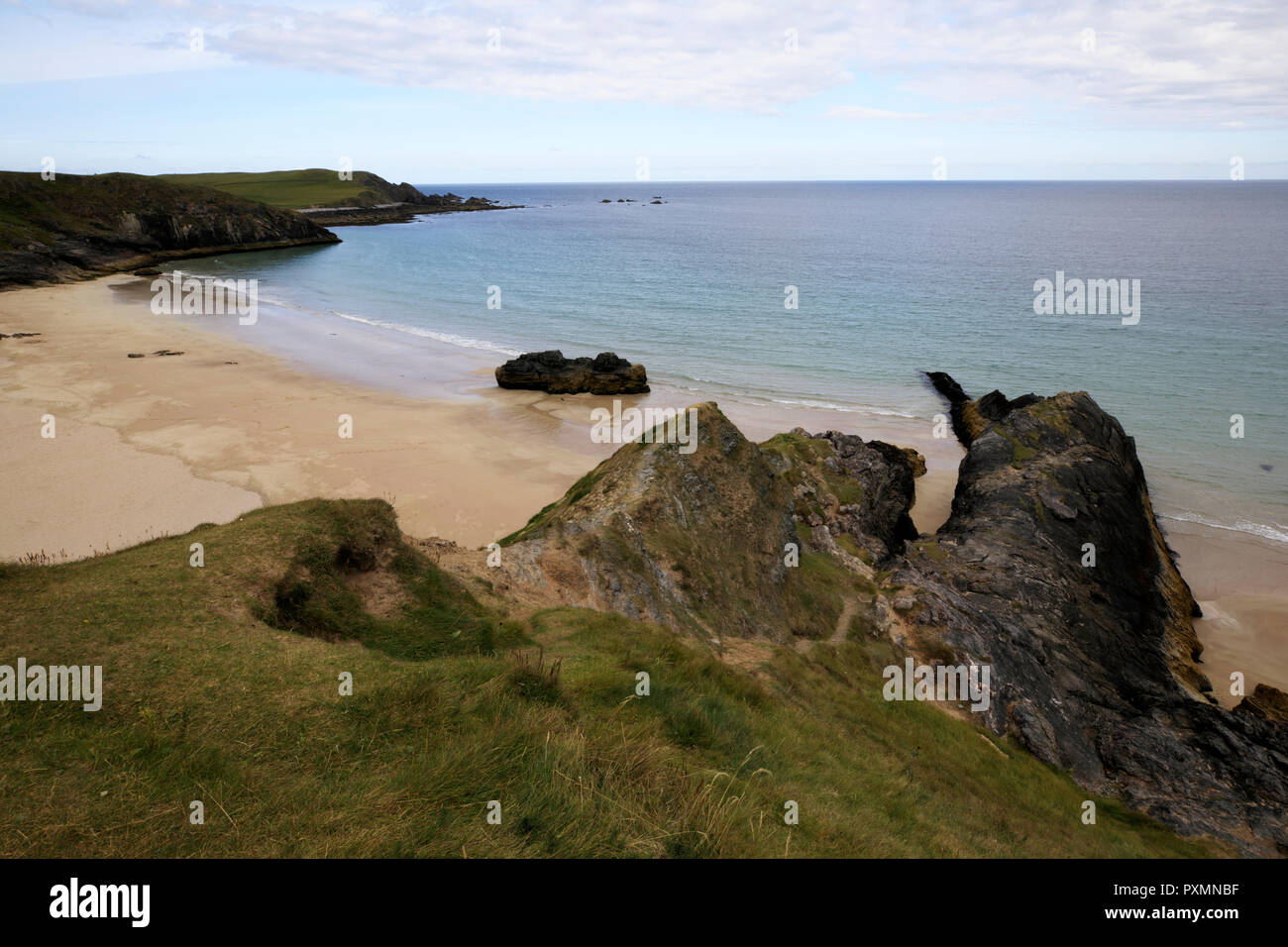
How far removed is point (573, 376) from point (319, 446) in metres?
16.1

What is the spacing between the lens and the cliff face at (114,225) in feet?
244

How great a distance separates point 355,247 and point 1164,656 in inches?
4909

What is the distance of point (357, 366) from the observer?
46469 millimetres

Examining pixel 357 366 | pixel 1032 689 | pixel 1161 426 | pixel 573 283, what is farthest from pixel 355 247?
pixel 1032 689

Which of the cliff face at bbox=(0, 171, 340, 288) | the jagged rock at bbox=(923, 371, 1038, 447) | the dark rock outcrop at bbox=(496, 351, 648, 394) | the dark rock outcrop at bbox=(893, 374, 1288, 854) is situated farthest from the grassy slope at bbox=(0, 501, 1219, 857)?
the cliff face at bbox=(0, 171, 340, 288)

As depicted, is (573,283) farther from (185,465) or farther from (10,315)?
(185,465)

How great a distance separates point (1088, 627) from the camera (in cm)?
2058

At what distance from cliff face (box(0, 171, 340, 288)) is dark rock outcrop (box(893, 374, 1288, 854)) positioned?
83.0 meters

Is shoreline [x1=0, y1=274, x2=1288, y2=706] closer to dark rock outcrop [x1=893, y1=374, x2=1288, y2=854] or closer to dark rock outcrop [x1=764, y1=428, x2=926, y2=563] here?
dark rock outcrop [x1=893, y1=374, x2=1288, y2=854]

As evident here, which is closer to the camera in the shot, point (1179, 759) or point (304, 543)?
point (304, 543)

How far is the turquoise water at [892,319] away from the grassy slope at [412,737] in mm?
27220

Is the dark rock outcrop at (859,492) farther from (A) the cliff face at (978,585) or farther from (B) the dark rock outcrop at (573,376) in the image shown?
(B) the dark rock outcrop at (573,376)

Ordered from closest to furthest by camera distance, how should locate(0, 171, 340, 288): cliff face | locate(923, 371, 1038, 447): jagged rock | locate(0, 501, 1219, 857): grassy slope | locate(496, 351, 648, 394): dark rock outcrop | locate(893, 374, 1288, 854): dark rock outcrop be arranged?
locate(0, 501, 1219, 857): grassy slope → locate(893, 374, 1288, 854): dark rock outcrop → locate(923, 371, 1038, 447): jagged rock → locate(496, 351, 648, 394): dark rock outcrop → locate(0, 171, 340, 288): cliff face

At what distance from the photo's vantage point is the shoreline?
23469 millimetres
